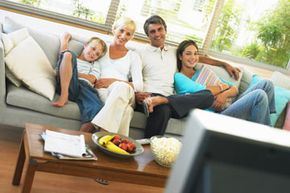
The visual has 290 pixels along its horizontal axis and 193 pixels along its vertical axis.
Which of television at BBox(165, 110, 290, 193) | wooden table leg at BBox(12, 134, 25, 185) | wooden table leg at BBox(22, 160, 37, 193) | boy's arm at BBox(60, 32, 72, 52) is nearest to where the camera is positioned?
television at BBox(165, 110, 290, 193)

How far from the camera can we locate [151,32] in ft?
10.8

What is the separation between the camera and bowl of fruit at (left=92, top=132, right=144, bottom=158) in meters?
1.95

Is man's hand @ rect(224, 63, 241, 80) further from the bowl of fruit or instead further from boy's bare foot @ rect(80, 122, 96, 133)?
the bowl of fruit

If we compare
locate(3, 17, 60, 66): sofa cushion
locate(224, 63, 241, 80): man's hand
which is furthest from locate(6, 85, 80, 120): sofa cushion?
locate(224, 63, 241, 80): man's hand

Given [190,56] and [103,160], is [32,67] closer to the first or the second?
[103,160]

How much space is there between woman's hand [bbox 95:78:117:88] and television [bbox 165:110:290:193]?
2.71 metres

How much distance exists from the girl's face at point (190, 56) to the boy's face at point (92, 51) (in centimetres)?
81

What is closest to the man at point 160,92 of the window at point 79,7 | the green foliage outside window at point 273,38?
the window at point 79,7

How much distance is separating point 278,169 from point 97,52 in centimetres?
280

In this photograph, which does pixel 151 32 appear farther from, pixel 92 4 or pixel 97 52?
pixel 92 4

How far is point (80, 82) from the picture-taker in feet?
→ 9.32

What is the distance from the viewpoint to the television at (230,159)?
0.89 feet

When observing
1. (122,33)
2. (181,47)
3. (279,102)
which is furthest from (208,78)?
(122,33)

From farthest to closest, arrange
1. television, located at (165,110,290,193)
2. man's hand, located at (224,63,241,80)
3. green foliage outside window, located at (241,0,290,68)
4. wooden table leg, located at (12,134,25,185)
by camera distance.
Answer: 1. green foliage outside window, located at (241,0,290,68)
2. man's hand, located at (224,63,241,80)
3. wooden table leg, located at (12,134,25,185)
4. television, located at (165,110,290,193)
